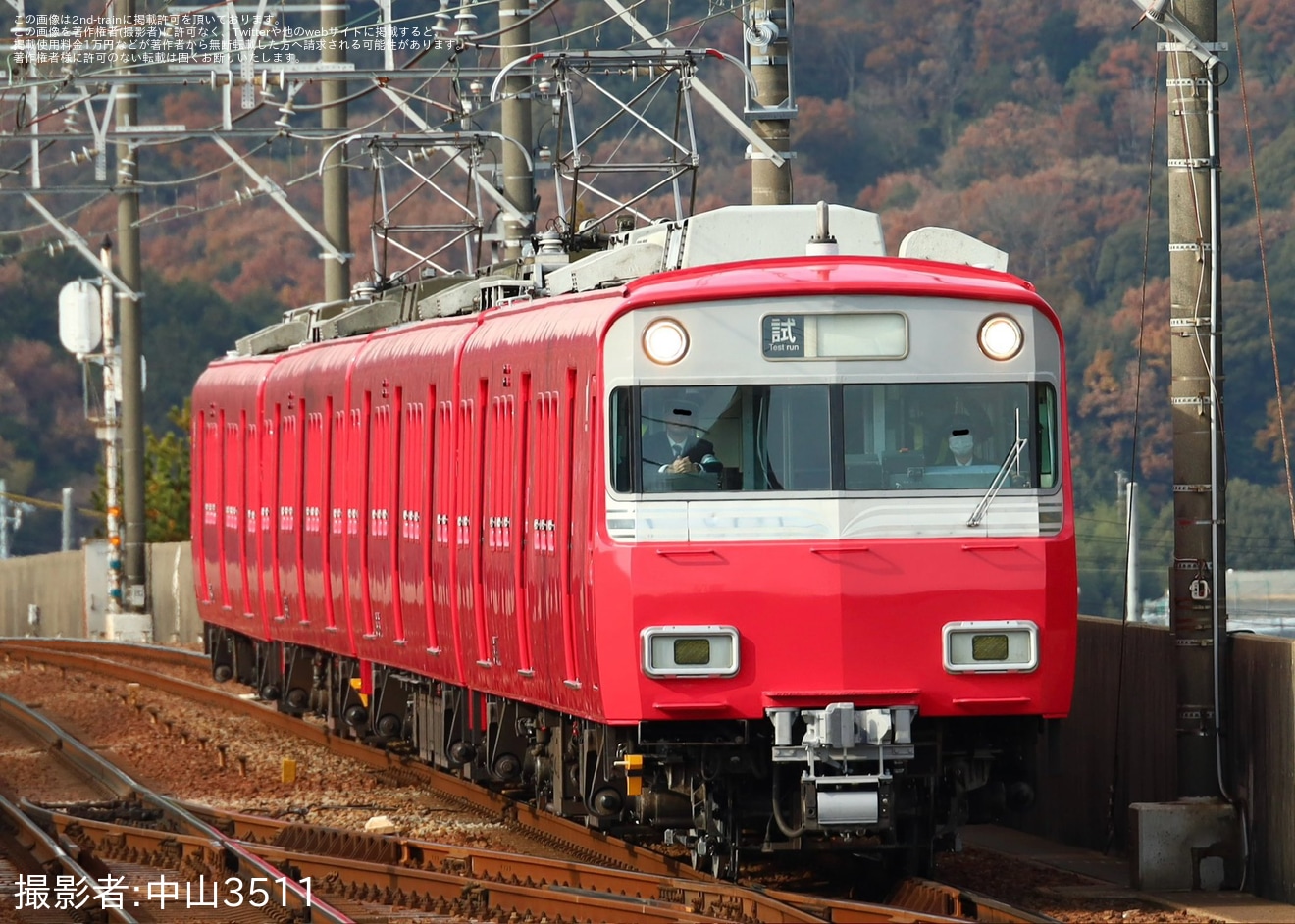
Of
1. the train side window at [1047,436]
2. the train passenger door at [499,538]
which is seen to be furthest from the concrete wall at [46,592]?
the train side window at [1047,436]

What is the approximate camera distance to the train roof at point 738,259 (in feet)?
39.6

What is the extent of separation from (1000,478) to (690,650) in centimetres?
160

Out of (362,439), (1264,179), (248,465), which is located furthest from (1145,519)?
(362,439)

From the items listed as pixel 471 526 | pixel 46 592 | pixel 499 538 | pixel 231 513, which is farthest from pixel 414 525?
pixel 46 592

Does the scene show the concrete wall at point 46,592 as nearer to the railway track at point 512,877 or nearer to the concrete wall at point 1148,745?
the railway track at point 512,877

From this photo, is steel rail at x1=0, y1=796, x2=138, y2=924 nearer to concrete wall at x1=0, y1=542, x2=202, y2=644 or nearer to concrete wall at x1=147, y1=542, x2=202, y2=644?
concrete wall at x1=0, y1=542, x2=202, y2=644

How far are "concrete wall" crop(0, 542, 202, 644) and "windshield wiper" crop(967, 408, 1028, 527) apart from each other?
2709 centimetres

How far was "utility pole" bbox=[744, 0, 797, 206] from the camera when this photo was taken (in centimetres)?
1622

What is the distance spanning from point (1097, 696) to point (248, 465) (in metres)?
11.0

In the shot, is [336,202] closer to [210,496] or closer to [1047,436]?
[210,496]

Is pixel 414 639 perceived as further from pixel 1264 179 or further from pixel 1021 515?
pixel 1264 179

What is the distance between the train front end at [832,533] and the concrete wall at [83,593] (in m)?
26.5

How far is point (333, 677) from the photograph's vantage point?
2120cm

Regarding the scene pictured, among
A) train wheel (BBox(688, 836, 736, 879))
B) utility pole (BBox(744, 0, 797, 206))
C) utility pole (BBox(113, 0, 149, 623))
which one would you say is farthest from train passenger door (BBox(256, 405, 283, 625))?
utility pole (BBox(113, 0, 149, 623))
